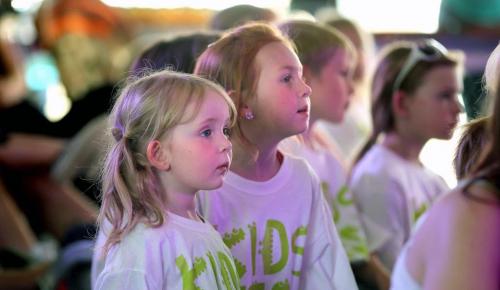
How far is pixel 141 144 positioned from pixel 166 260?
27 cm

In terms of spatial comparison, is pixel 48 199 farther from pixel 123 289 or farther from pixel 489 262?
pixel 489 262

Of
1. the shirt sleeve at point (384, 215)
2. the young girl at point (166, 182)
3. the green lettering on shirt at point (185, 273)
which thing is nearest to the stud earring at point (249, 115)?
the young girl at point (166, 182)

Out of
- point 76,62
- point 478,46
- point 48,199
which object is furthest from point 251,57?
point 478,46

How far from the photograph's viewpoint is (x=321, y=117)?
319cm

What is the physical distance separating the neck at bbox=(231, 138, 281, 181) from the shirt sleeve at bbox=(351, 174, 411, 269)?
857 millimetres

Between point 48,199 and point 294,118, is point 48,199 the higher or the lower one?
the lower one

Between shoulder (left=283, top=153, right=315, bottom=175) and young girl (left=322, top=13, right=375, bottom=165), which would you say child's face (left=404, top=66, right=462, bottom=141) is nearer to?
young girl (left=322, top=13, right=375, bottom=165)

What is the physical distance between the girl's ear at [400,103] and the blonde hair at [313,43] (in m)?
0.45

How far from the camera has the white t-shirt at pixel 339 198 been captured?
124 inches

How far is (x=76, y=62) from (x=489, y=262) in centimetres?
399

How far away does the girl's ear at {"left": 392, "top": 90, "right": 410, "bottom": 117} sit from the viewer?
361 cm

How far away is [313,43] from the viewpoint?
320 centimetres

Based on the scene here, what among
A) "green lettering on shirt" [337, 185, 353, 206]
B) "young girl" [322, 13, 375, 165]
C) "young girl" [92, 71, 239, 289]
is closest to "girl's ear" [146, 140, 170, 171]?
"young girl" [92, 71, 239, 289]

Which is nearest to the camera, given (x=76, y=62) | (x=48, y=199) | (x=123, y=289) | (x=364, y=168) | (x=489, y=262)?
(x=489, y=262)
